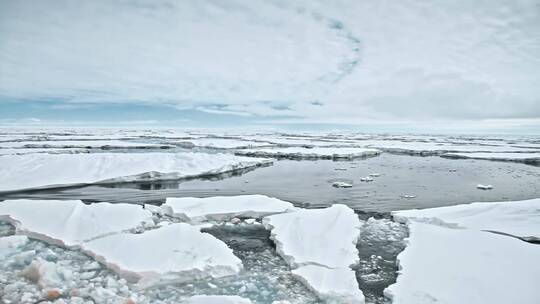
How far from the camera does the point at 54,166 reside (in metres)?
13.2

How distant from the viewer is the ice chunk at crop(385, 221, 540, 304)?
3.99 meters

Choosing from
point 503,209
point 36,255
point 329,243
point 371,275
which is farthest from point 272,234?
point 503,209

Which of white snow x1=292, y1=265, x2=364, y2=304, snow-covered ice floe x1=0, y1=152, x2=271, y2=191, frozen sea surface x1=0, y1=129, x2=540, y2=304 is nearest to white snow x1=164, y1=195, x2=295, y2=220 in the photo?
frozen sea surface x1=0, y1=129, x2=540, y2=304

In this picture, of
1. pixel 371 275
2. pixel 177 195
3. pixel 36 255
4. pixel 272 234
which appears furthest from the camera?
pixel 177 195

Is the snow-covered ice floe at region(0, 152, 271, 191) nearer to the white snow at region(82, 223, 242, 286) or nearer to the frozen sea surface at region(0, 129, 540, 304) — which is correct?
the frozen sea surface at region(0, 129, 540, 304)

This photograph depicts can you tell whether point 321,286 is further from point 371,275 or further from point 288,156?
point 288,156

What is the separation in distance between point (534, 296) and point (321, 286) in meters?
2.42

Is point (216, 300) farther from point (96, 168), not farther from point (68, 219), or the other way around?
point (96, 168)

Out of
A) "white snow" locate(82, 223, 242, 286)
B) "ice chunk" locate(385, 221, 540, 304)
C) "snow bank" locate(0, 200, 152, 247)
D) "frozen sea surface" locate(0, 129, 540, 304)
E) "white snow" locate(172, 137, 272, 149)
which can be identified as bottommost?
"frozen sea surface" locate(0, 129, 540, 304)

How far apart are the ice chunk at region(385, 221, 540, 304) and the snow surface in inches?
25.5

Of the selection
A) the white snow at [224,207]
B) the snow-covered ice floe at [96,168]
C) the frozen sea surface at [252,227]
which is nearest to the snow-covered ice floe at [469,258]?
the frozen sea surface at [252,227]

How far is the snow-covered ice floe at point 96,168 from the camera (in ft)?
38.9

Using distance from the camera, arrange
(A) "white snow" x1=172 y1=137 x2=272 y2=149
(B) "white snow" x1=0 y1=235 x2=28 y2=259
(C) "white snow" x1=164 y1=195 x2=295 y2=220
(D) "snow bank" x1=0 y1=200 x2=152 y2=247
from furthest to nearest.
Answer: (A) "white snow" x1=172 y1=137 x2=272 y2=149 < (C) "white snow" x1=164 y1=195 x2=295 y2=220 < (D) "snow bank" x1=0 y1=200 x2=152 y2=247 < (B) "white snow" x1=0 y1=235 x2=28 y2=259

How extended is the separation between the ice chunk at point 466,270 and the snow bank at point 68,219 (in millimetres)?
4813
